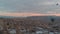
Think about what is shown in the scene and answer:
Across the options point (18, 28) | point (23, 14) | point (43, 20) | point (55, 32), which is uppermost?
point (23, 14)

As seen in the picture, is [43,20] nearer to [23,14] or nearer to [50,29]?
[50,29]

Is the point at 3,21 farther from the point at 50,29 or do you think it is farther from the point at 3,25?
the point at 50,29

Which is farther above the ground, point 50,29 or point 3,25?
point 3,25

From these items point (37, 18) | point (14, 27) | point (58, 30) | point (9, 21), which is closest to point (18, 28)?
point (14, 27)

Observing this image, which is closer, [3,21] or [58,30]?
[3,21]

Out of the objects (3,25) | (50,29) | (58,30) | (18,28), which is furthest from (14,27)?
(58,30)

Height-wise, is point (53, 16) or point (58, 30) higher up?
point (53, 16)

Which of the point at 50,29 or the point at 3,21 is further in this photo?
the point at 50,29

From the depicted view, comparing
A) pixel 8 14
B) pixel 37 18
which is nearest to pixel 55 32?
pixel 37 18
